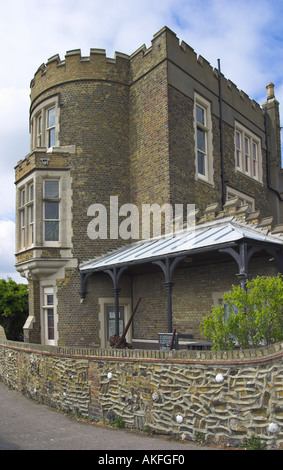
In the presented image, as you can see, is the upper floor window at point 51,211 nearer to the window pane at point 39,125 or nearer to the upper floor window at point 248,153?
the window pane at point 39,125

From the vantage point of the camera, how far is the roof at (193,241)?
1013 cm

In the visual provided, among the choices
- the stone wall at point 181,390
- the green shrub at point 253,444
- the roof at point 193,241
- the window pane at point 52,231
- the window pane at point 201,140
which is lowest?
the green shrub at point 253,444

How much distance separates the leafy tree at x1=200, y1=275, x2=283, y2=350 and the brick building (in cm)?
616

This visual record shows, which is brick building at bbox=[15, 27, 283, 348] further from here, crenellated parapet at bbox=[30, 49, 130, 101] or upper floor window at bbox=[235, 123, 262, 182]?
upper floor window at bbox=[235, 123, 262, 182]

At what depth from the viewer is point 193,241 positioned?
11461mm

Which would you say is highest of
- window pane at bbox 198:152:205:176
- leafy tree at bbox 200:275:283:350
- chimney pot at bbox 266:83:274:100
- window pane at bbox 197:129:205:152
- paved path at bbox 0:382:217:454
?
chimney pot at bbox 266:83:274:100

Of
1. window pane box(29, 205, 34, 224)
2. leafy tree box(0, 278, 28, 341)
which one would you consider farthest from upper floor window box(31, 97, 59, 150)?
leafy tree box(0, 278, 28, 341)

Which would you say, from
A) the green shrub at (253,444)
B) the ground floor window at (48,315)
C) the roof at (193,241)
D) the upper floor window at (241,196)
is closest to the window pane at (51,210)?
the roof at (193,241)

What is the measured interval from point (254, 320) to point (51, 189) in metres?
10.6

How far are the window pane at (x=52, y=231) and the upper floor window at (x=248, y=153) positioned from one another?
825 centimetres

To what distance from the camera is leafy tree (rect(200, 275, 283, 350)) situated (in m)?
6.89

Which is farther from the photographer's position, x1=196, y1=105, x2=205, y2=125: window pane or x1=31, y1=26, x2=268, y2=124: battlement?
x1=196, y1=105, x2=205, y2=125: window pane

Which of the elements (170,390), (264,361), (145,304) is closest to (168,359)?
(170,390)

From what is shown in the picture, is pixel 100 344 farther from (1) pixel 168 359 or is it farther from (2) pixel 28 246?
(1) pixel 168 359
